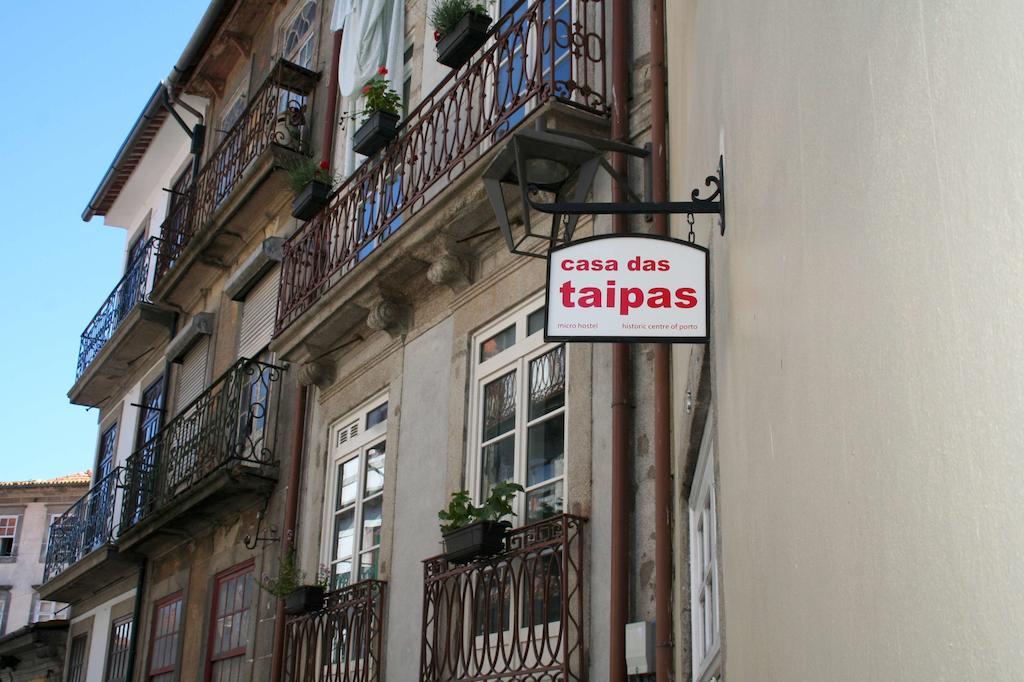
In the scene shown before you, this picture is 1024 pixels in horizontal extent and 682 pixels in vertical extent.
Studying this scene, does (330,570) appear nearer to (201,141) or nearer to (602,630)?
(602,630)

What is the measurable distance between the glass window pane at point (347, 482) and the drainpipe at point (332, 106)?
3292 mm

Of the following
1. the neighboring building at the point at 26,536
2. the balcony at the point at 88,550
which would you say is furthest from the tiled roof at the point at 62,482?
the balcony at the point at 88,550

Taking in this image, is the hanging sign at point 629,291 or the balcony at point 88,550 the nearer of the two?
the hanging sign at point 629,291

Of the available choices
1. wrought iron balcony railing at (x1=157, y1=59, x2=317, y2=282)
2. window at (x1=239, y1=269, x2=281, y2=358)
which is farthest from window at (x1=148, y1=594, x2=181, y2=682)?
wrought iron balcony railing at (x1=157, y1=59, x2=317, y2=282)

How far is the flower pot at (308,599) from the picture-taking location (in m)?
9.57

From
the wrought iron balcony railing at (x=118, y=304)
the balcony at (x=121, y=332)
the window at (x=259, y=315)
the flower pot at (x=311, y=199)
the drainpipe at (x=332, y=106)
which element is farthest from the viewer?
the wrought iron balcony railing at (x=118, y=304)

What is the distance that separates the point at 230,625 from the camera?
1187 cm

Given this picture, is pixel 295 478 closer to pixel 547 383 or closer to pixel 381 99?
pixel 381 99

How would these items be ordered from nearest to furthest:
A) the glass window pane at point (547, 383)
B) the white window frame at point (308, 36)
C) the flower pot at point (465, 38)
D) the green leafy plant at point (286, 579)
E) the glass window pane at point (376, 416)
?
the glass window pane at point (547, 383)
the flower pot at point (465, 38)
the glass window pane at point (376, 416)
the green leafy plant at point (286, 579)
the white window frame at point (308, 36)

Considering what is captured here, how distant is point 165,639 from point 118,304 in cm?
670

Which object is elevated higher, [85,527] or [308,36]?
[308,36]

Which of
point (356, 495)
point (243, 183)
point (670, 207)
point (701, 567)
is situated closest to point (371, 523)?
point (356, 495)

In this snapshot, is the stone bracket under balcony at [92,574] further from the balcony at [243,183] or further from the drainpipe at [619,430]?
the drainpipe at [619,430]

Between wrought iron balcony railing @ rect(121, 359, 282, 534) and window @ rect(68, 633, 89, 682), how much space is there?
11.3 feet
